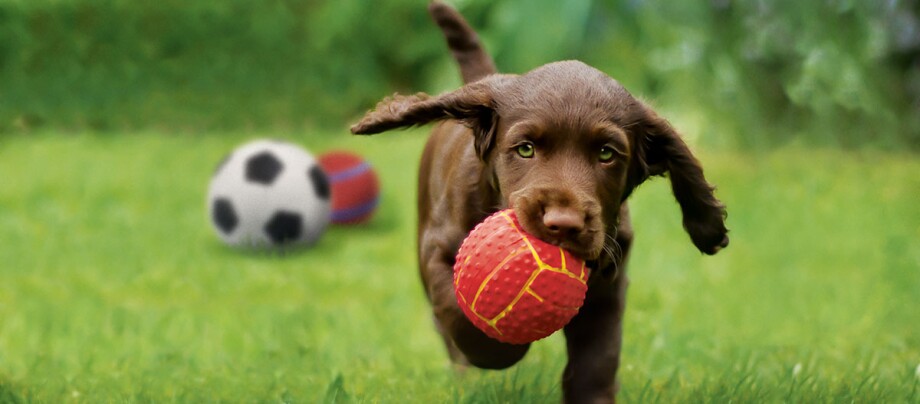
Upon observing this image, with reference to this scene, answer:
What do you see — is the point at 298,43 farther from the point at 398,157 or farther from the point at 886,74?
the point at 886,74

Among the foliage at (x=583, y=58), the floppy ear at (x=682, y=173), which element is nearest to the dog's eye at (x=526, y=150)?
the floppy ear at (x=682, y=173)

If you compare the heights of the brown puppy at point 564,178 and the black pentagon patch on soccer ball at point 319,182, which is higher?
the brown puppy at point 564,178

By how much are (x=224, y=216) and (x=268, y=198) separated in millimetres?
296

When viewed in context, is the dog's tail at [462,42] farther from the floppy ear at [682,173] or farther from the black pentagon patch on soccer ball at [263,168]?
the black pentagon patch on soccer ball at [263,168]

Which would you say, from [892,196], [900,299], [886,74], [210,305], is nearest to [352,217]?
[210,305]

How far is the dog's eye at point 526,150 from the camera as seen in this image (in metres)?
2.58

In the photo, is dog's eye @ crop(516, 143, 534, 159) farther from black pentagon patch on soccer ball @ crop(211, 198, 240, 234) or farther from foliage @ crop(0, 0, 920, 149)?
foliage @ crop(0, 0, 920, 149)

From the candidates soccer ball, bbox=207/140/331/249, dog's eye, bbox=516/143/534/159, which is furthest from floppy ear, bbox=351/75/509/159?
soccer ball, bbox=207/140/331/249

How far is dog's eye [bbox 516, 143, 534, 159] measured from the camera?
8.47 ft

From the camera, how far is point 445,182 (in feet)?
10.4

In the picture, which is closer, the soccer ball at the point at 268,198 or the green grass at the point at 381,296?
the green grass at the point at 381,296

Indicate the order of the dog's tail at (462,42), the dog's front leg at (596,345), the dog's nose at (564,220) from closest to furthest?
the dog's nose at (564,220)
the dog's front leg at (596,345)
the dog's tail at (462,42)

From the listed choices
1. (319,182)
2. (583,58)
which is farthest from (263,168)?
(583,58)

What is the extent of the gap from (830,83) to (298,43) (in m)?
4.90
